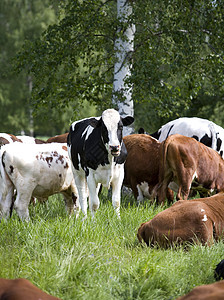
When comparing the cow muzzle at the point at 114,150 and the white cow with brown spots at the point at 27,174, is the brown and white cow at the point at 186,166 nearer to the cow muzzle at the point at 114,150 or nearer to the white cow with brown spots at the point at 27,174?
the cow muzzle at the point at 114,150

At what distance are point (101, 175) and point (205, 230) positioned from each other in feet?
7.55

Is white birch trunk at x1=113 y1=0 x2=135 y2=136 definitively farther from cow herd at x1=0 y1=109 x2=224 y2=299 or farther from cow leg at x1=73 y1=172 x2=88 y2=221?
cow leg at x1=73 y1=172 x2=88 y2=221

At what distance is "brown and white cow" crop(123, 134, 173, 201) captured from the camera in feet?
30.5

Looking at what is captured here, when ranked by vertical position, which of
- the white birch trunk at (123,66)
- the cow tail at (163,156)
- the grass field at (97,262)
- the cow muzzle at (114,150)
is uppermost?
the white birch trunk at (123,66)

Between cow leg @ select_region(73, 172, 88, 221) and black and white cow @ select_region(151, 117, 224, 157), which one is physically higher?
black and white cow @ select_region(151, 117, 224, 157)

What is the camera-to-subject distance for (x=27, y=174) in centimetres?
745

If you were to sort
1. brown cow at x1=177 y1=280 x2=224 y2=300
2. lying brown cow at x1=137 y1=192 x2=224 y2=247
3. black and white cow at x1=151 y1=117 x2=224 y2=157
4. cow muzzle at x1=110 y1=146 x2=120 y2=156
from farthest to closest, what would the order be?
black and white cow at x1=151 y1=117 x2=224 y2=157 < cow muzzle at x1=110 y1=146 x2=120 y2=156 < lying brown cow at x1=137 y1=192 x2=224 y2=247 < brown cow at x1=177 y1=280 x2=224 y2=300

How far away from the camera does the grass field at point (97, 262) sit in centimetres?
432

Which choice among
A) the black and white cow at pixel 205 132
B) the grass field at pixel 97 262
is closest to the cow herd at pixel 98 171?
the grass field at pixel 97 262

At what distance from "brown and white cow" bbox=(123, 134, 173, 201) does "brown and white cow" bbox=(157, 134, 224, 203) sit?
836mm

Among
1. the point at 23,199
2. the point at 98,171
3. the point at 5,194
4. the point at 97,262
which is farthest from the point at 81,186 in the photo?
the point at 97,262

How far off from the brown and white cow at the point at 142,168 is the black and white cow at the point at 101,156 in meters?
1.71

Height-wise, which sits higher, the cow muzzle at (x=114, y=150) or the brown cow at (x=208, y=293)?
the cow muzzle at (x=114, y=150)

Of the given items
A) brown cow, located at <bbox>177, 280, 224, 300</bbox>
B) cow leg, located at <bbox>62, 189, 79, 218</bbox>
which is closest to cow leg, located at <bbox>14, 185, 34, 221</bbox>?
cow leg, located at <bbox>62, 189, 79, 218</bbox>
